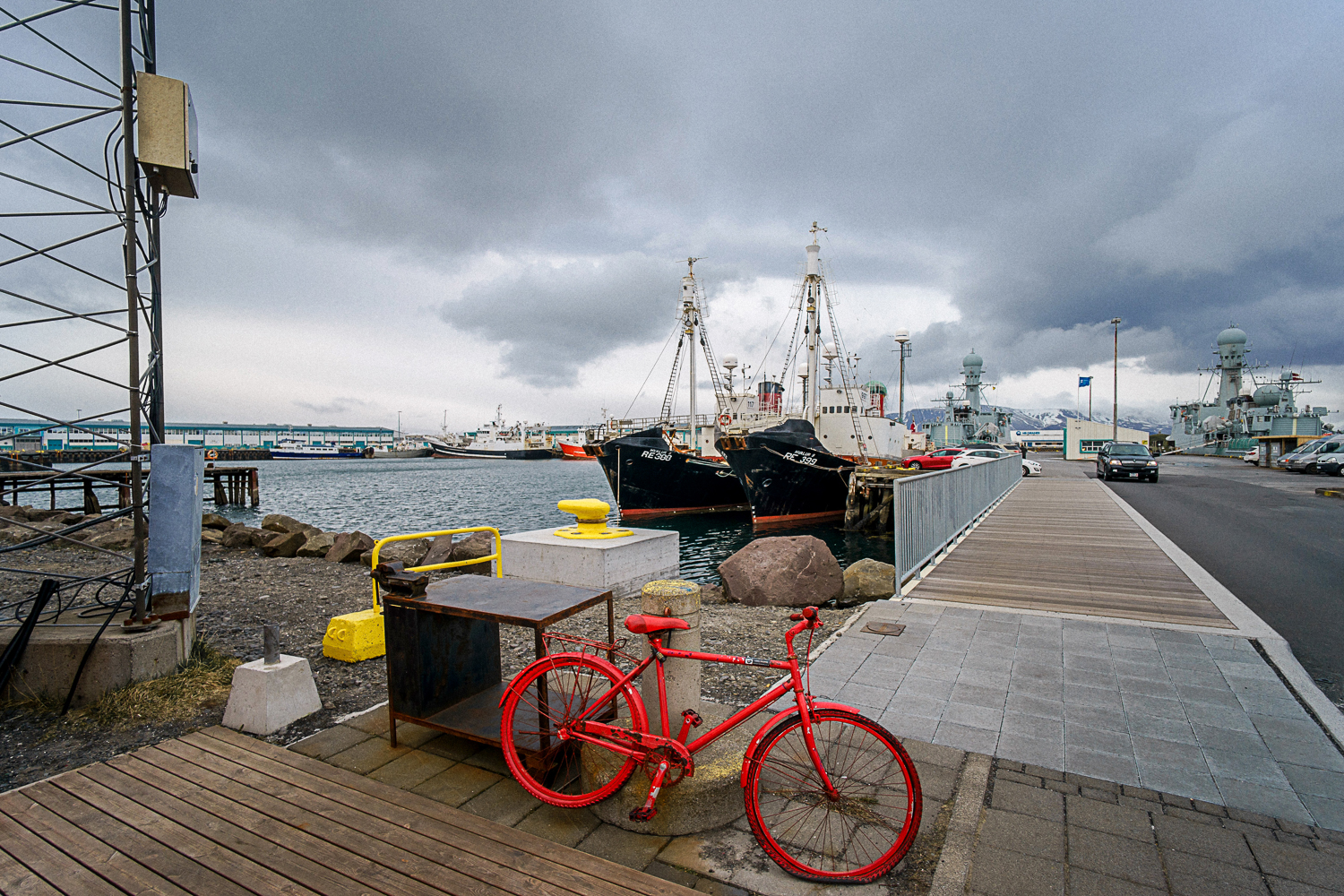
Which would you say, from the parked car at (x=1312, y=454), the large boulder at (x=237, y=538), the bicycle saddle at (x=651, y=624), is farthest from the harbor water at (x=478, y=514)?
the parked car at (x=1312, y=454)

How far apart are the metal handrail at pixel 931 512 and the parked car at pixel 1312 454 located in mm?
29572

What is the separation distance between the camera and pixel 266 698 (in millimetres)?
4020

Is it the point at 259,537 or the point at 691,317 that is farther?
the point at 691,317

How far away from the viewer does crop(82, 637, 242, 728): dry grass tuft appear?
4195mm

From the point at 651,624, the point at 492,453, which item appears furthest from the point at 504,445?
the point at 651,624

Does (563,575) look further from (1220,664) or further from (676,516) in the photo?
(676,516)

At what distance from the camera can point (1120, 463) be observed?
87.9 feet

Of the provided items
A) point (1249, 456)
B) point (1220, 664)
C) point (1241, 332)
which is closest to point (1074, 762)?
point (1220, 664)

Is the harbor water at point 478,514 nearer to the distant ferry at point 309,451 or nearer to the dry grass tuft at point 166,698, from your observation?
the dry grass tuft at point 166,698

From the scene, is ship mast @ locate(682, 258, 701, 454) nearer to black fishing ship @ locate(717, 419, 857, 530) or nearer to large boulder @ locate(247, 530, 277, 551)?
black fishing ship @ locate(717, 419, 857, 530)

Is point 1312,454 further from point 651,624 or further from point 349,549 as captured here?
point 651,624

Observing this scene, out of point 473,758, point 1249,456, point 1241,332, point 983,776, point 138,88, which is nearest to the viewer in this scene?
point 983,776

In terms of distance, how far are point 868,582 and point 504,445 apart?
131224mm

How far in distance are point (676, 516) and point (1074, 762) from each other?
2775 cm
